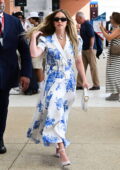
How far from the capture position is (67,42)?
16.6 ft

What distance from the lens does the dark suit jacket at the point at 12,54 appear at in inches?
204

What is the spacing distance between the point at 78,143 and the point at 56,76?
129 centimetres

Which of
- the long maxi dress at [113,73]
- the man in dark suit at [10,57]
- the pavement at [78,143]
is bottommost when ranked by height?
the pavement at [78,143]

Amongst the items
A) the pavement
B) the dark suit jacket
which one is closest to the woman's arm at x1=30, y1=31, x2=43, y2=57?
the dark suit jacket

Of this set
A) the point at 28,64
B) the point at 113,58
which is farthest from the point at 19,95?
the point at 28,64

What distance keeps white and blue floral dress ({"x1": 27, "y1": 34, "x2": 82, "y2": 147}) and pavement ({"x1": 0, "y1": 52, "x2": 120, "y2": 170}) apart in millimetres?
369

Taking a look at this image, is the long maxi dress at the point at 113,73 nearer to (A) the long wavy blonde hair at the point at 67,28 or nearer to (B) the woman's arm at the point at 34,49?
(A) the long wavy blonde hair at the point at 67,28

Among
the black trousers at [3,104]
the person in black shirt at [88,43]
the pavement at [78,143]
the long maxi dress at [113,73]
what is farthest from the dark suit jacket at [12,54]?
the person in black shirt at [88,43]

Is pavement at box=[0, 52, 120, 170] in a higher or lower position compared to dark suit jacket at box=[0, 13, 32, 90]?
lower

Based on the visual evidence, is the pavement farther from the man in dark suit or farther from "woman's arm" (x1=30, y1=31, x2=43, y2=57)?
"woman's arm" (x1=30, y1=31, x2=43, y2=57)

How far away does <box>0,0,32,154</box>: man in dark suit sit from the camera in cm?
515

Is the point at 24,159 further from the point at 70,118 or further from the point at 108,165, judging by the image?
the point at 70,118

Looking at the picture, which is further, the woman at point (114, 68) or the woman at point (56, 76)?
the woman at point (114, 68)

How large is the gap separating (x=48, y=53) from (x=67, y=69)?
279 mm
